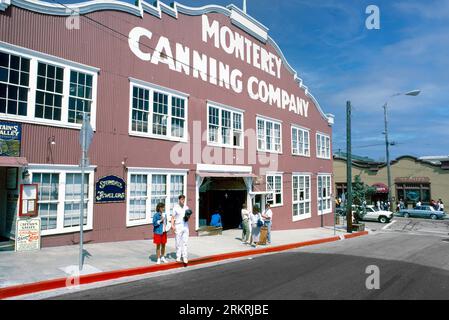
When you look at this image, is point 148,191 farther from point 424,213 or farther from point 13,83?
point 424,213

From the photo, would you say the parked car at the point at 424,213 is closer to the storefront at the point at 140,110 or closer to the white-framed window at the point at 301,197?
the white-framed window at the point at 301,197

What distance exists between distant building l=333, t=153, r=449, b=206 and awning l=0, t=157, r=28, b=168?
40621 mm

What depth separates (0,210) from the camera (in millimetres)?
10969

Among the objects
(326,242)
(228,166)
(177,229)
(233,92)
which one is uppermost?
(233,92)

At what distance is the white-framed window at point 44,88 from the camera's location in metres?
10.1

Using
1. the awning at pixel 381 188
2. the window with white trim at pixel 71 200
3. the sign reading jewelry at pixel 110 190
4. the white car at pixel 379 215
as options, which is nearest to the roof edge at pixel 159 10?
the window with white trim at pixel 71 200

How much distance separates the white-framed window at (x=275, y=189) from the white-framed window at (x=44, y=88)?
39.1ft

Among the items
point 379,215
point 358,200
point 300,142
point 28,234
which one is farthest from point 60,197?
point 379,215

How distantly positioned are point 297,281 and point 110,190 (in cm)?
709

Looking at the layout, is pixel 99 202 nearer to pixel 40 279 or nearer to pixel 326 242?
pixel 40 279

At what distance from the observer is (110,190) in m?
12.4

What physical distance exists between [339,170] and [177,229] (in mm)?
42278

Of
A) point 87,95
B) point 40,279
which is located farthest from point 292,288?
point 87,95

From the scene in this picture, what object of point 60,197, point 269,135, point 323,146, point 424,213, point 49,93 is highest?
point 323,146
